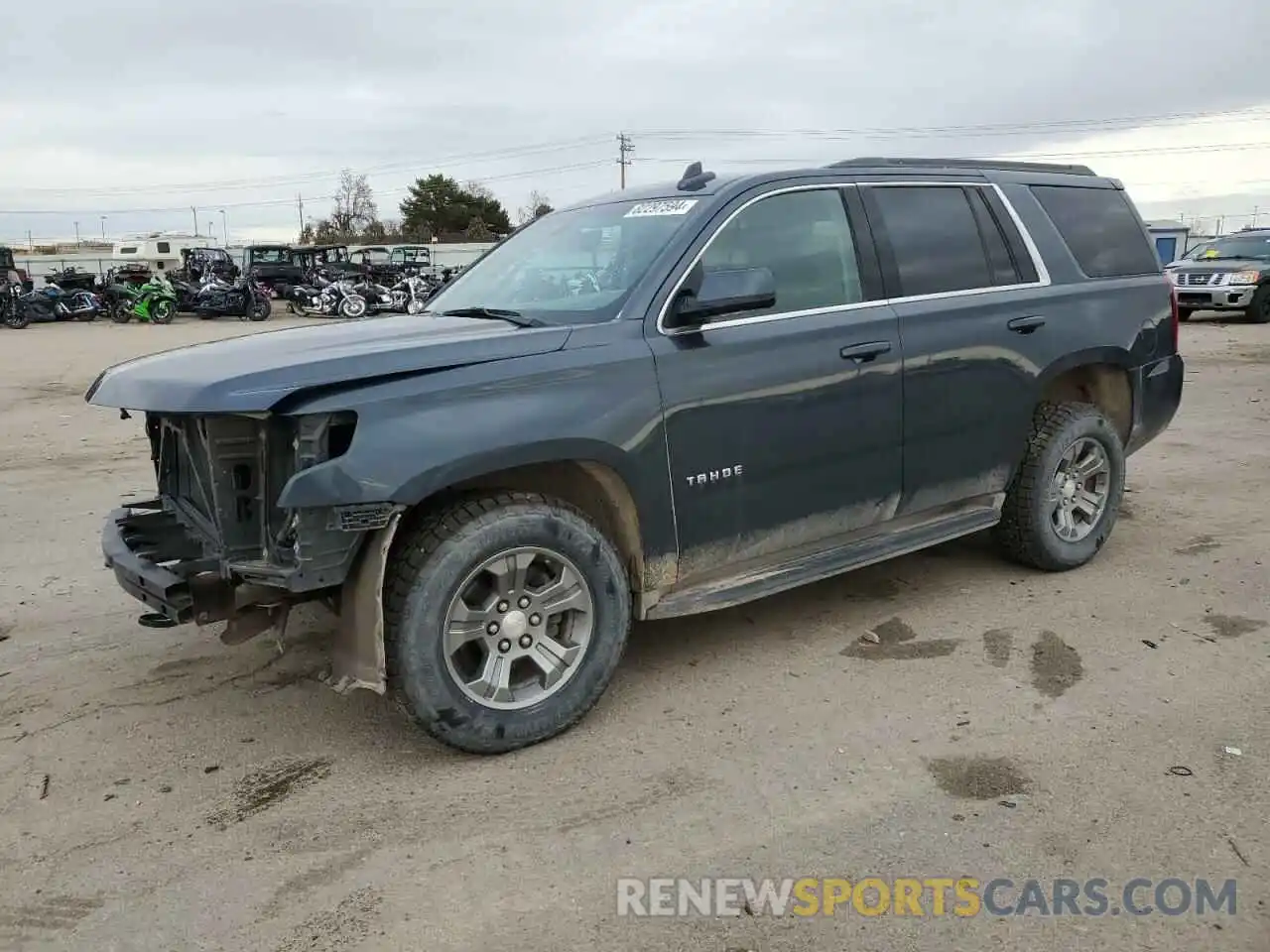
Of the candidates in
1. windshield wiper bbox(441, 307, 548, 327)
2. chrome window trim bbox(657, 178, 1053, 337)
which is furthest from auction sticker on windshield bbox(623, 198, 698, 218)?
Answer: windshield wiper bbox(441, 307, 548, 327)

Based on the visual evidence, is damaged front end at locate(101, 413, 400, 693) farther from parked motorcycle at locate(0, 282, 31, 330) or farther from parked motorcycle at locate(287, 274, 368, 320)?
parked motorcycle at locate(0, 282, 31, 330)

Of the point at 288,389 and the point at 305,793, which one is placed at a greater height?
the point at 288,389

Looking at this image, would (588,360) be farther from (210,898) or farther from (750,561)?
(210,898)

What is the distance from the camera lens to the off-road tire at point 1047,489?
15.9ft

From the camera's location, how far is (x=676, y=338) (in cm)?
366

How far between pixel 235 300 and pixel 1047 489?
27.6 m

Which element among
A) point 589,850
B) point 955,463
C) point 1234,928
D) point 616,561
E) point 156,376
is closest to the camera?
point 1234,928

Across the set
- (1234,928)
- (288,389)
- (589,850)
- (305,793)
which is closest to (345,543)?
(288,389)

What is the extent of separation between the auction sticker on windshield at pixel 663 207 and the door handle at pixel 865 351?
0.84m

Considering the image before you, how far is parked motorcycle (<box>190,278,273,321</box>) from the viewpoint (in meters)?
28.3

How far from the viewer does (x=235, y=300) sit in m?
28.6

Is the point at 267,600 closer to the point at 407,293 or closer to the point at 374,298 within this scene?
the point at 374,298

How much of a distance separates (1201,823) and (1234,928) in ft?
1.55

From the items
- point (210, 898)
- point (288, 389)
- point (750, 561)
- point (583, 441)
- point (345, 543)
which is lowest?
point (210, 898)
